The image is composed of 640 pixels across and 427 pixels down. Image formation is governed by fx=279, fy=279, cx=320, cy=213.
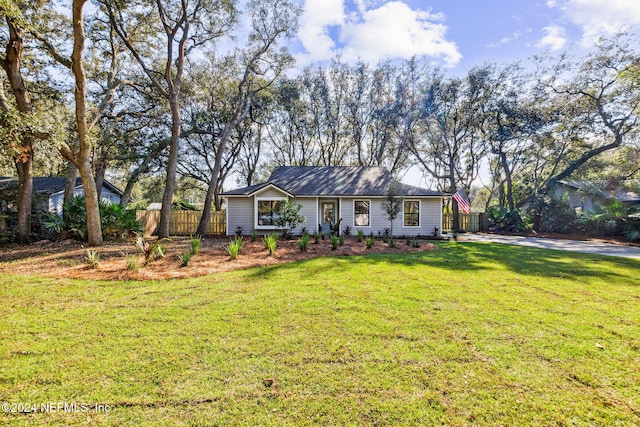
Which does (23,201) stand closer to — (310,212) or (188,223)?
(188,223)

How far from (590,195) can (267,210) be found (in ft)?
66.0

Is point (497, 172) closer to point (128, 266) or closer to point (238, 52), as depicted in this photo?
point (238, 52)

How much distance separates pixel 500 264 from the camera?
7.65 metres

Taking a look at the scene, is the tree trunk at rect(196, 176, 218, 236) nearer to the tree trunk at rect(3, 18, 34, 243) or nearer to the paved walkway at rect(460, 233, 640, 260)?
the tree trunk at rect(3, 18, 34, 243)

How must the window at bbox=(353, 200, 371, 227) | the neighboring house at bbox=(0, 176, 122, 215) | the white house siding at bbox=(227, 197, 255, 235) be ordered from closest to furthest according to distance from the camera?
the white house siding at bbox=(227, 197, 255, 235) → the window at bbox=(353, 200, 371, 227) → the neighboring house at bbox=(0, 176, 122, 215)

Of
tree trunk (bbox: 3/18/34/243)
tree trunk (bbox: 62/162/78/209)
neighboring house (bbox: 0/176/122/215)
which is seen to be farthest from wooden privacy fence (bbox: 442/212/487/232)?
neighboring house (bbox: 0/176/122/215)

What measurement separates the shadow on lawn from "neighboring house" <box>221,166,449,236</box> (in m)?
5.45

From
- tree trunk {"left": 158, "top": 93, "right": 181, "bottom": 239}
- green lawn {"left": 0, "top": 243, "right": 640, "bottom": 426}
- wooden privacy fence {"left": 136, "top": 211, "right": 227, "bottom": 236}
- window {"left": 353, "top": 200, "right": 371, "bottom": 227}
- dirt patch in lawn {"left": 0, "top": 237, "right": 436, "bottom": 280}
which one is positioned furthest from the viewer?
wooden privacy fence {"left": 136, "top": 211, "right": 227, "bottom": 236}

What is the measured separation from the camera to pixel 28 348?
3.00 metres

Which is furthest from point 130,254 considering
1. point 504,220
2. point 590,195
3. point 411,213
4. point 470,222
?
point 590,195

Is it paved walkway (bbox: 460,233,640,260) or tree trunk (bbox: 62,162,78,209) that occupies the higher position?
tree trunk (bbox: 62,162,78,209)

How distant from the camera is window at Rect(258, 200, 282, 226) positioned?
46.7 ft

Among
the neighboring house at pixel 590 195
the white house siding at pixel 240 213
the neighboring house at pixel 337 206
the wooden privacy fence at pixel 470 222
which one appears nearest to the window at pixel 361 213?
the neighboring house at pixel 337 206

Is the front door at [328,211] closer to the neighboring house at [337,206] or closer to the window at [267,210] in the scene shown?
the neighboring house at [337,206]
